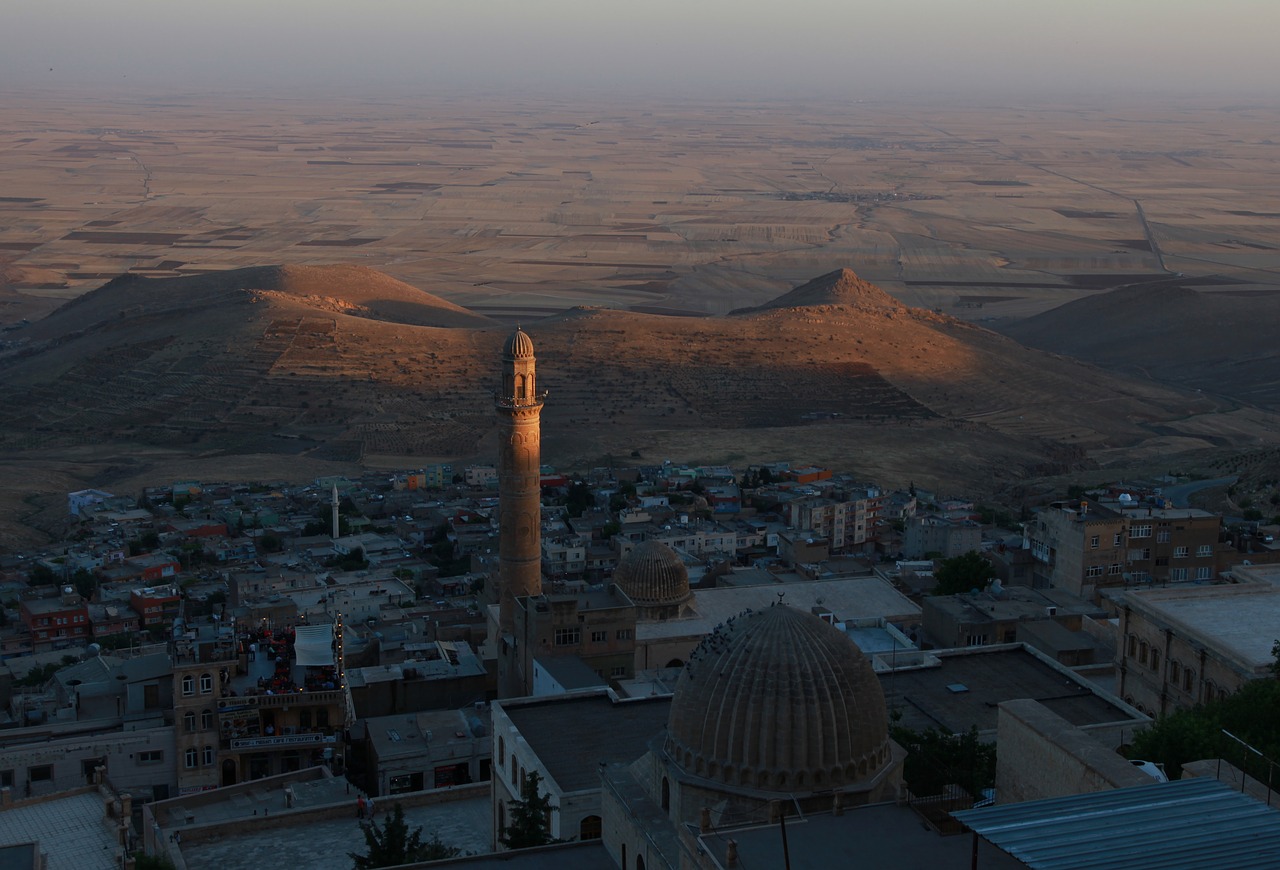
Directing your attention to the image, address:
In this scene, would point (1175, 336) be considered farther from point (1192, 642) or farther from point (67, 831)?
point (67, 831)

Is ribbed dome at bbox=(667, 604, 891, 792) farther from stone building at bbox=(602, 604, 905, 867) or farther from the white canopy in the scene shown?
the white canopy

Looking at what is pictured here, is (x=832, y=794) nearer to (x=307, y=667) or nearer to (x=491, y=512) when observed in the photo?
(x=307, y=667)

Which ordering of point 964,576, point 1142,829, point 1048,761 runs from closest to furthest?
point 1142,829 < point 1048,761 < point 964,576

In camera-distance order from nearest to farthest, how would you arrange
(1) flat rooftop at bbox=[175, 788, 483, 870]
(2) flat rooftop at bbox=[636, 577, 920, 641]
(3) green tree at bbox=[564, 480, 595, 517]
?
(1) flat rooftop at bbox=[175, 788, 483, 870], (2) flat rooftop at bbox=[636, 577, 920, 641], (3) green tree at bbox=[564, 480, 595, 517]

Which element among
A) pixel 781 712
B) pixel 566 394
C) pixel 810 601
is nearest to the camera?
pixel 781 712

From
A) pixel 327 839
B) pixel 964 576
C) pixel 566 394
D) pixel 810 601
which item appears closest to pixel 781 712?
pixel 327 839

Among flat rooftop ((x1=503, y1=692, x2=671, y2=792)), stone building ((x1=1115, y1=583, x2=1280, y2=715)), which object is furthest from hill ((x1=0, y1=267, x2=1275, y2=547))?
flat rooftop ((x1=503, y1=692, x2=671, y2=792))

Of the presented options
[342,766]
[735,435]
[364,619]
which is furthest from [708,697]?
[735,435]
